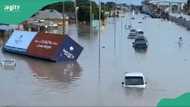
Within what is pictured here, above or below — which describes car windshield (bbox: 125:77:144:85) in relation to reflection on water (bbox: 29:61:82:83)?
above

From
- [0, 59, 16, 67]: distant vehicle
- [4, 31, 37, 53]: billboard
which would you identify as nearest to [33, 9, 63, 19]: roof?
[4, 31, 37, 53]: billboard

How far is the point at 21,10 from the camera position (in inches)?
92.4

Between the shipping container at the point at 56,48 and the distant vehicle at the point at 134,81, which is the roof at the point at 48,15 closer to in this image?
the shipping container at the point at 56,48

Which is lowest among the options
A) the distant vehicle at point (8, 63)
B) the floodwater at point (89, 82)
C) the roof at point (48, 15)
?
the roof at point (48, 15)

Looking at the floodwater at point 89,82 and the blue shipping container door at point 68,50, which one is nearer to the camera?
the floodwater at point 89,82

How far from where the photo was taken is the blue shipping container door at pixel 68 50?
18.3 m

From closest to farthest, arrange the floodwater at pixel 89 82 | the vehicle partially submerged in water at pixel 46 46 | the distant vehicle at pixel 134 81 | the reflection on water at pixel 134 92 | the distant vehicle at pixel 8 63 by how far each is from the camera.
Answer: the floodwater at pixel 89 82, the reflection on water at pixel 134 92, the distant vehicle at pixel 134 81, the distant vehicle at pixel 8 63, the vehicle partially submerged in water at pixel 46 46

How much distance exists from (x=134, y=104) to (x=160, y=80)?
416 centimetres

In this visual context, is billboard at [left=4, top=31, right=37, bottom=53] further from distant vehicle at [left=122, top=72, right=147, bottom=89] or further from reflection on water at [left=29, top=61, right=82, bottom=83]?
distant vehicle at [left=122, top=72, right=147, bottom=89]

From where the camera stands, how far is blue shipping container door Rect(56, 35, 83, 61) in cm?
1827

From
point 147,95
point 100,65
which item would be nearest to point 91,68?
point 100,65

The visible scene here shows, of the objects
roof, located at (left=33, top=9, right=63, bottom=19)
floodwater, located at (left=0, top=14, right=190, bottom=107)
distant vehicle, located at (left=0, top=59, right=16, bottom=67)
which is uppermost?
floodwater, located at (left=0, top=14, right=190, bottom=107)

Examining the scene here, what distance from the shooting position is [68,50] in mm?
18500

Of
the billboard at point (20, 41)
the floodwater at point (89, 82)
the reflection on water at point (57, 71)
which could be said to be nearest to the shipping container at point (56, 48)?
the floodwater at point (89, 82)
